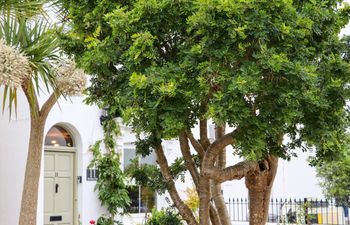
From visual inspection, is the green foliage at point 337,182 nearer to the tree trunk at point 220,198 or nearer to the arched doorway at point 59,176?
the arched doorway at point 59,176

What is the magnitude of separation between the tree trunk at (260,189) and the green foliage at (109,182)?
579cm

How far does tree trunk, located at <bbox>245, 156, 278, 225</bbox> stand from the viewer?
22.5 feet

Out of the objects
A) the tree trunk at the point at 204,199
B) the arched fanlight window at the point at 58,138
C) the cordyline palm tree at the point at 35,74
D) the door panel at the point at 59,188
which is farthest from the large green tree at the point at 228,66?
the door panel at the point at 59,188

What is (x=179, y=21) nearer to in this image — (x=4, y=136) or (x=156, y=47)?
(x=156, y=47)

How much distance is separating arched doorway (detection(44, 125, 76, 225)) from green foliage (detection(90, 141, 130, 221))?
1.95 feet

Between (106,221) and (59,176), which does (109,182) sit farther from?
(59,176)

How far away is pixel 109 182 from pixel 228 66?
7744 millimetres

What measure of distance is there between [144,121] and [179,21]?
111cm

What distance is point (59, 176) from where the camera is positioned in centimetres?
1212

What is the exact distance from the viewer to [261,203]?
6941 millimetres

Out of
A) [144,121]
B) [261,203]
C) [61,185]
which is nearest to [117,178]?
[61,185]

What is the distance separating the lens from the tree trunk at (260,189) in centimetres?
687

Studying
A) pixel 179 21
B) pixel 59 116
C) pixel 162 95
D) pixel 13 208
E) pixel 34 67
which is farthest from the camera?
pixel 59 116

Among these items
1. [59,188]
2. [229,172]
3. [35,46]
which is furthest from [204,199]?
[59,188]
